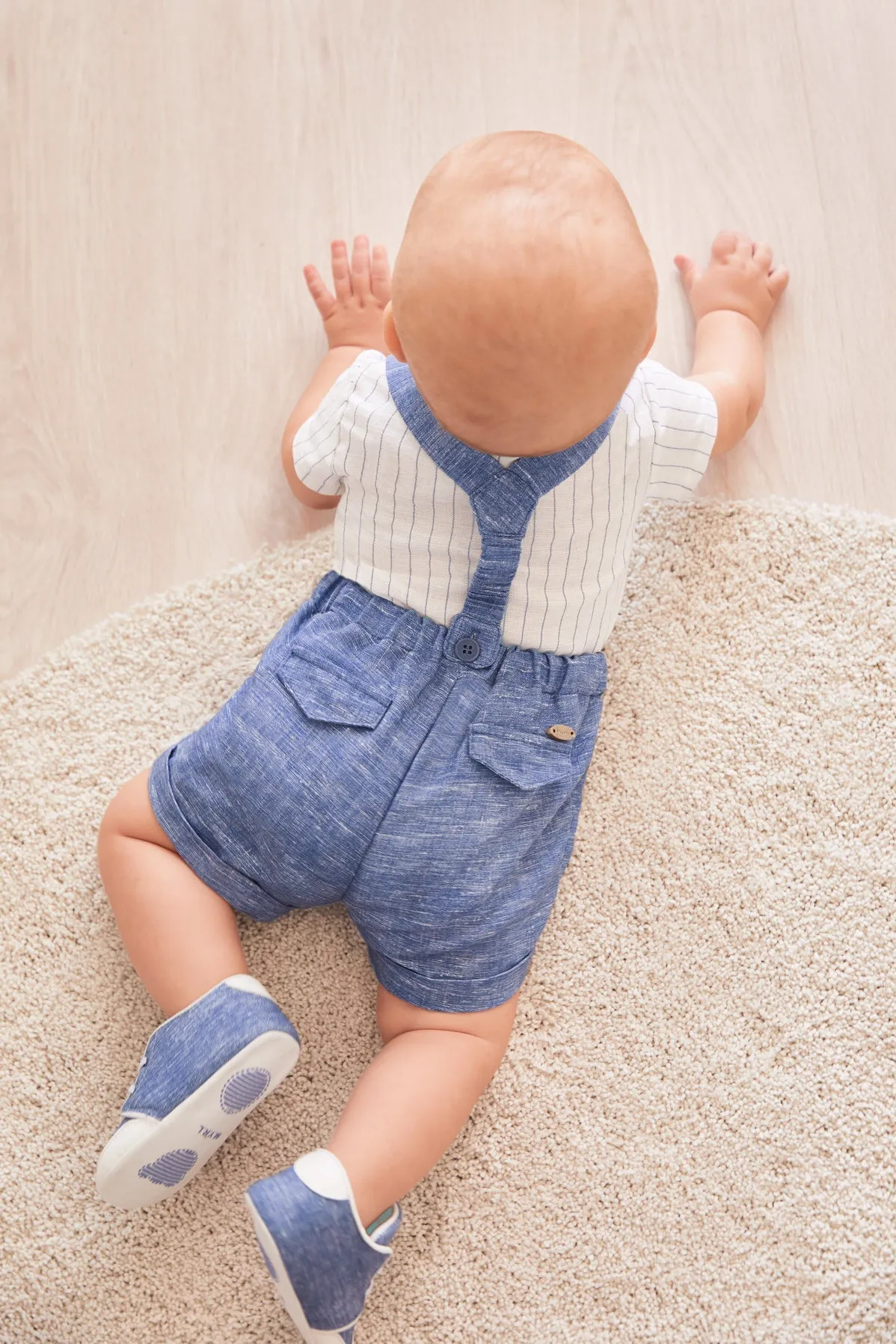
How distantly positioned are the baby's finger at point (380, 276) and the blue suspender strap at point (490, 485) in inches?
8.8

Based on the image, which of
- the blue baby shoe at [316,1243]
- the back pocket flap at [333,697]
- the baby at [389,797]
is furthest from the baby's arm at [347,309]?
the blue baby shoe at [316,1243]

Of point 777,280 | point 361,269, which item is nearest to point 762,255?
point 777,280

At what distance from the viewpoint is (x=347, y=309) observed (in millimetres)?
1028

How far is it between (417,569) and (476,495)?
95 mm

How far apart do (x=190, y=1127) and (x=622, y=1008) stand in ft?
1.18

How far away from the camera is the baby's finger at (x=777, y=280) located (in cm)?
102

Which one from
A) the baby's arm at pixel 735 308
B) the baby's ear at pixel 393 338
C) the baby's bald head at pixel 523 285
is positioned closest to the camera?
the baby's bald head at pixel 523 285

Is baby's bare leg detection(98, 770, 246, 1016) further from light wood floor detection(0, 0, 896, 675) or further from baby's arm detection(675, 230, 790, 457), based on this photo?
baby's arm detection(675, 230, 790, 457)

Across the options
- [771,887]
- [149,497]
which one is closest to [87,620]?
[149,497]

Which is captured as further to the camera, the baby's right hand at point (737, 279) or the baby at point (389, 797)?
the baby's right hand at point (737, 279)

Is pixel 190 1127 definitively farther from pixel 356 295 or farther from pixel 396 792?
pixel 356 295

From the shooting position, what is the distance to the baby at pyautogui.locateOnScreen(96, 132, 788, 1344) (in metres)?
0.79

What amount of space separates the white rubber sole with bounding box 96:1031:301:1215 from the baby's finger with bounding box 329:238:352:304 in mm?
647

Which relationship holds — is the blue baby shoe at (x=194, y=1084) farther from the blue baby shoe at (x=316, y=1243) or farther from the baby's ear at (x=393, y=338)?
the baby's ear at (x=393, y=338)
